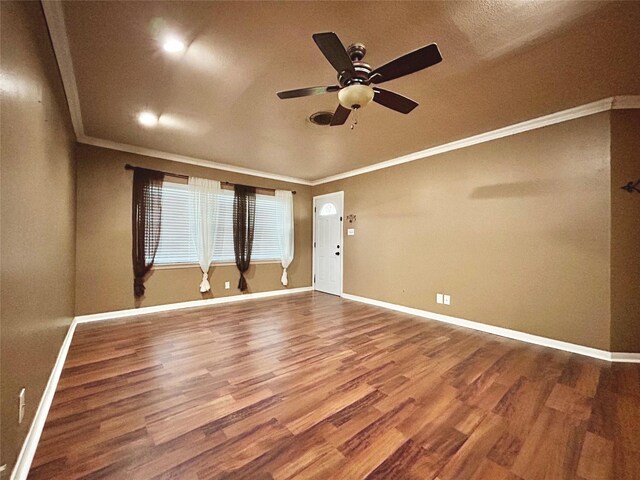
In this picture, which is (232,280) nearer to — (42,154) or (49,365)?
(49,365)

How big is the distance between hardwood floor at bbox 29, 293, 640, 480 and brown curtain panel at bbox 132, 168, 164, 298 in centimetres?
114

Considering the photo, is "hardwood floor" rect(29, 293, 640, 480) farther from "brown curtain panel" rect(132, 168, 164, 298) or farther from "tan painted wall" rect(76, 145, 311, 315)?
"brown curtain panel" rect(132, 168, 164, 298)

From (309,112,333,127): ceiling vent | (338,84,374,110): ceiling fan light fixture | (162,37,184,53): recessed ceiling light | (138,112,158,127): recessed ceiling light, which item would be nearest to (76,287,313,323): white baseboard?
(138,112,158,127): recessed ceiling light

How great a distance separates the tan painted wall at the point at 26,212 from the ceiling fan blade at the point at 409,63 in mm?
1835

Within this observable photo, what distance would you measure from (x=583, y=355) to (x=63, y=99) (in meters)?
5.70

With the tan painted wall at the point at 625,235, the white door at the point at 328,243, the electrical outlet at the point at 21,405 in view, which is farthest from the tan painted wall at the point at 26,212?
the tan painted wall at the point at 625,235

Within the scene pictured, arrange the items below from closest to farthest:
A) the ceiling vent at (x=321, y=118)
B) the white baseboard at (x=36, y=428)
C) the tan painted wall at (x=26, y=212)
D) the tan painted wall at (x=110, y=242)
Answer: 1. the tan painted wall at (x=26, y=212)
2. the white baseboard at (x=36, y=428)
3. the ceiling vent at (x=321, y=118)
4. the tan painted wall at (x=110, y=242)

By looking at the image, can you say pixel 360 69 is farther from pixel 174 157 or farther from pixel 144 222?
pixel 144 222

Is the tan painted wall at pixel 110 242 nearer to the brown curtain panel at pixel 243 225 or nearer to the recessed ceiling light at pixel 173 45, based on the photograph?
the brown curtain panel at pixel 243 225

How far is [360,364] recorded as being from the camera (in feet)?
8.23

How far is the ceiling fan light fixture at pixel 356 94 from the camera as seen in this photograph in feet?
5.94

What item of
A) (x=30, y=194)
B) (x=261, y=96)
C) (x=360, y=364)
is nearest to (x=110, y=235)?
(x=30, y=194)

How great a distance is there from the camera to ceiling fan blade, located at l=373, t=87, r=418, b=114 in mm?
2042

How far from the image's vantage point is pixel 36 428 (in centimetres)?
157
